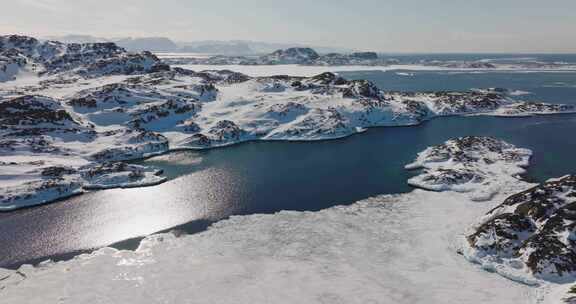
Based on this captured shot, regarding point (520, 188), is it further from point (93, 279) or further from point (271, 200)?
point (93, 279)

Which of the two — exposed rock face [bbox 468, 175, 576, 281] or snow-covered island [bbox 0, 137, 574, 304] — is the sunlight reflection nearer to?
snow-covered island [bbox 0, 137, 574, 304]

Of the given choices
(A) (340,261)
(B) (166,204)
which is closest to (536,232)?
(A) (340,261)

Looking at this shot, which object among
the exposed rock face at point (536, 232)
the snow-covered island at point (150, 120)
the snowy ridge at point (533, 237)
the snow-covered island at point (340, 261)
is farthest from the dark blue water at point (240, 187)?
the snowy ridge at point (533, 237)

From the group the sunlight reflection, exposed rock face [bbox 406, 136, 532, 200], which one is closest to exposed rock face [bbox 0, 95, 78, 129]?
the sunlight reflection

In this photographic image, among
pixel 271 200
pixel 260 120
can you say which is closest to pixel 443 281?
pixel 271 200

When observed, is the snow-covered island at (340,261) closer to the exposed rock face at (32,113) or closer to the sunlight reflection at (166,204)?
the sunlight reflection at (166,204)
